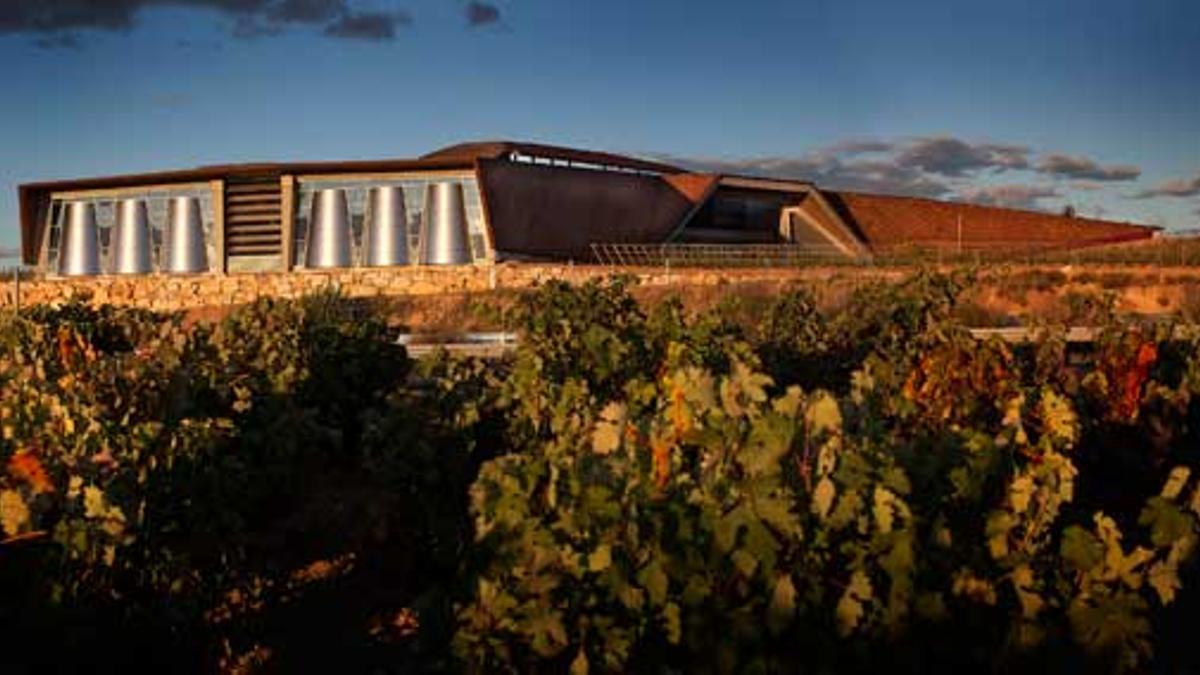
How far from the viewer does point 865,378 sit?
25.2 ft

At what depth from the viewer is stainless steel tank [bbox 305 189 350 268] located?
194 feet

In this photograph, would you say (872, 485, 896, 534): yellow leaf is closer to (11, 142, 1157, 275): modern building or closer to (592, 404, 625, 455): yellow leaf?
(592, 404, 625, 455): yellow leaf

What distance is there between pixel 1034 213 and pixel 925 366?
6919 centimetres

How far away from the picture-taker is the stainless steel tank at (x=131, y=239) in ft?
203

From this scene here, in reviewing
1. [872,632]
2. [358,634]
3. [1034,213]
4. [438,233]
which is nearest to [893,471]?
[872,632]

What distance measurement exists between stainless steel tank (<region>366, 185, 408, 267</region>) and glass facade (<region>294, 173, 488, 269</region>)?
236 mm

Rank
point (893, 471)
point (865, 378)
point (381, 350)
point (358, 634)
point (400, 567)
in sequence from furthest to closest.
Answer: point (381, 350)
point (400, 567)
point (358, 634)
point (865, 378)
point (893, 471)

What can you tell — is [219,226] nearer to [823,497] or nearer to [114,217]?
[114,217]

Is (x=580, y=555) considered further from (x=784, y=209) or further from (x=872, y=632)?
(x=784, y=209)

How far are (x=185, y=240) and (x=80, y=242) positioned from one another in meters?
5.94

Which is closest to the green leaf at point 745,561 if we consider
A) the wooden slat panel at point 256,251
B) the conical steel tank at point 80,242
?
the wooden slat panel at point 256,251

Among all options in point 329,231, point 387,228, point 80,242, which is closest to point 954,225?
point 387,228

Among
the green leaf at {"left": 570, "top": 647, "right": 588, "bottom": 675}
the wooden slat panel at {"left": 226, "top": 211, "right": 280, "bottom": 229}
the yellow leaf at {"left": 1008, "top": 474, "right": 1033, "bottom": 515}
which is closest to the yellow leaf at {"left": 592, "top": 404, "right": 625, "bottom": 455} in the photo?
the green leaf at {"left": 570, "top": 647, "right": 588, "bottom": 675}

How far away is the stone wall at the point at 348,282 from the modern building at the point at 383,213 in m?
1.25
